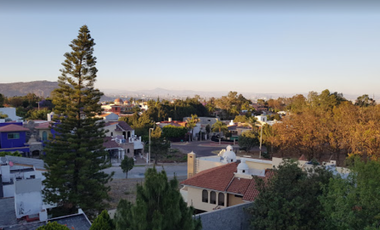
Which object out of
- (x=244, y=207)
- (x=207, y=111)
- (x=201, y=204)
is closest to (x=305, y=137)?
(x=201, y=204)

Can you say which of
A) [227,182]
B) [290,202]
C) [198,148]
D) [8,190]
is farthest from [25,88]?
[290,202]

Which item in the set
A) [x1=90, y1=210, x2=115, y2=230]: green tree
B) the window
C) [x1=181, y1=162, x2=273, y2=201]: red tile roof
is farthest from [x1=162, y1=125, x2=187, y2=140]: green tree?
[x1=90, y1=210, x2=115, y2=230]: green tree

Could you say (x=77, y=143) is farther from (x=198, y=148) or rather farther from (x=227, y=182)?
(x=198, y=148)

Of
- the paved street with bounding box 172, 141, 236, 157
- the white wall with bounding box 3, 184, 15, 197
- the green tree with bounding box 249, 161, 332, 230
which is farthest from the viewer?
the paved street with bounding box 172, 141, 236, 157

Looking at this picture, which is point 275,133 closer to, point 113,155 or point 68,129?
point 113,155

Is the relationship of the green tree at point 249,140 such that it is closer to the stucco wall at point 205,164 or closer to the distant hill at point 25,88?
the stucco wall at point 205,164

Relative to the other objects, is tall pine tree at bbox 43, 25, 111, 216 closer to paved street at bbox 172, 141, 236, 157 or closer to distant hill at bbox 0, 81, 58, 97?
paved street at bbox 172, 141, 236, 157

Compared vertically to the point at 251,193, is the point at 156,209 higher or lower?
higher
